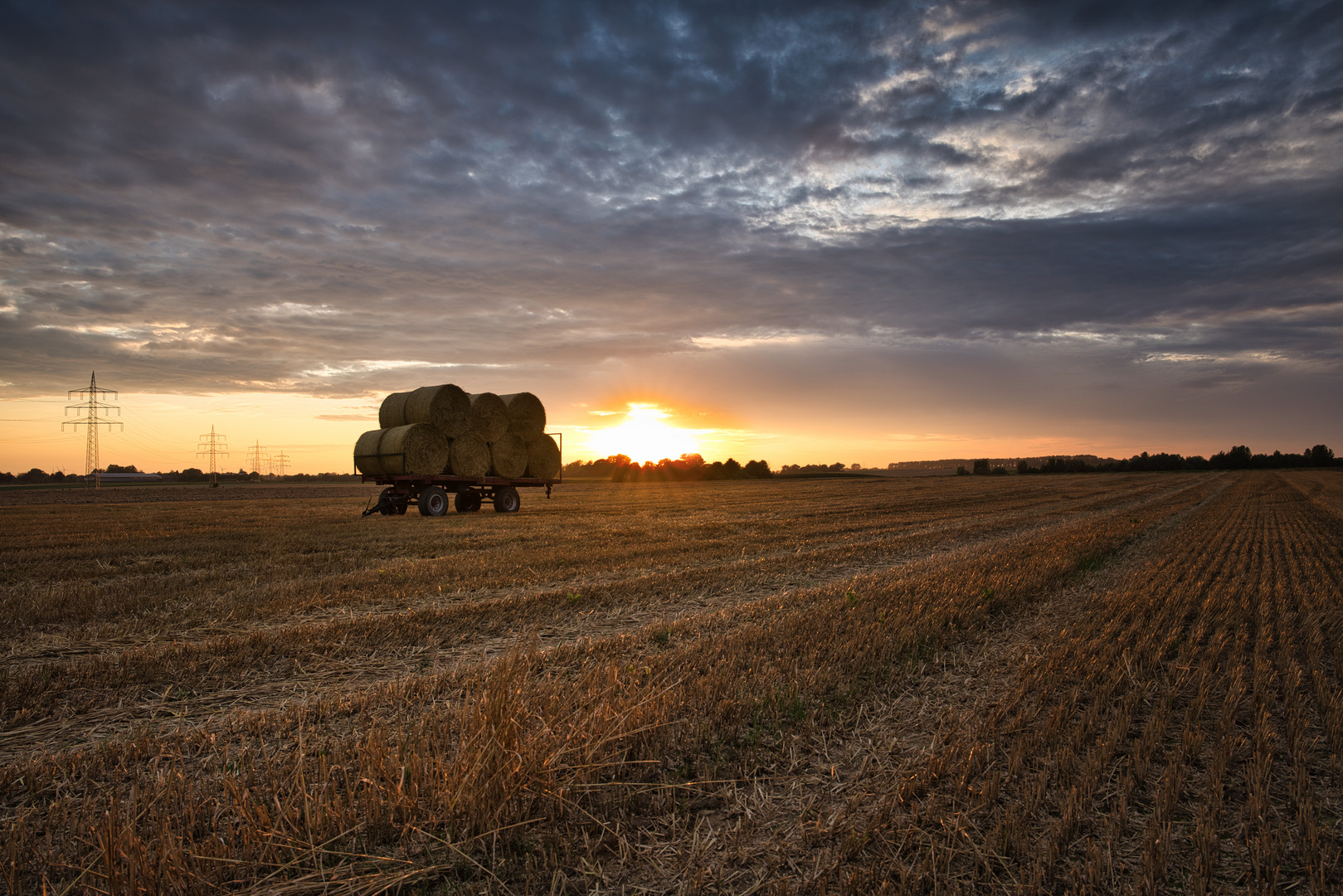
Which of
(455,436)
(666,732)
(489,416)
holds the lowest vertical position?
(666,732)

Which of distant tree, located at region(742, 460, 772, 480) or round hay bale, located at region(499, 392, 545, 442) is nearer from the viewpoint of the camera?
round hay bale, located at region(499, 392, 545, 442)

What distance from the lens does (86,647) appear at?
5.87m

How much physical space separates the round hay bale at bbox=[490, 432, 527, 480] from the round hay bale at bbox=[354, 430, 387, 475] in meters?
3.44

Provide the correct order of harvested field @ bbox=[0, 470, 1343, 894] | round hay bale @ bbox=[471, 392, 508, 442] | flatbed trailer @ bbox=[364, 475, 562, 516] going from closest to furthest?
harvested field @ bbox=[0, 470, 1343, 894], flatbed trailer @ bbox=[364, 475, 562, 516], round hay bale @ bbox=[471, 392, 508, 442]

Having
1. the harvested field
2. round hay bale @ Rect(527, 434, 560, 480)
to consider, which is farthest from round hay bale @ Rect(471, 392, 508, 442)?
the harvested field

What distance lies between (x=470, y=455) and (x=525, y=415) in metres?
2.72

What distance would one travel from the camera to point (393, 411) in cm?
1986

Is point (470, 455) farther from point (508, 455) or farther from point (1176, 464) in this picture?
point (1176, 464)

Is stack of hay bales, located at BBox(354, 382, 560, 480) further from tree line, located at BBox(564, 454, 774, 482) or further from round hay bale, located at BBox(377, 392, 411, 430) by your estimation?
tree line, located at BBox(564, 454, 774, 482)

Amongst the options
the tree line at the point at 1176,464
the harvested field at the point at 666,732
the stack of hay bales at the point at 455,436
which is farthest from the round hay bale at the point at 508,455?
the tree line at the point at 1176,464

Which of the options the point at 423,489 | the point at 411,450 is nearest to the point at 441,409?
the point at 411,450

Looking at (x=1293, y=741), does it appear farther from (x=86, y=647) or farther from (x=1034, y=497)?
(x=1034, y=497)

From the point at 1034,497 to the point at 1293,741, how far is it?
2865cm

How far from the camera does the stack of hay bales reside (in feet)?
61.3
